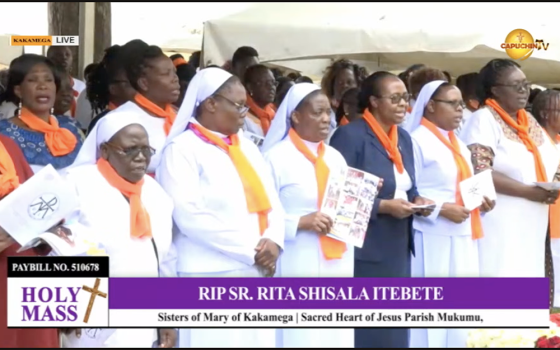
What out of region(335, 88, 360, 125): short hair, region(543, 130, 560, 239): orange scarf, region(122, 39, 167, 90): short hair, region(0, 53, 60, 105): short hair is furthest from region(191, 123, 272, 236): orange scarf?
region(543, 130, 560, 239): orange scarf

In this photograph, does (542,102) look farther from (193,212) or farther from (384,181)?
(193,212)

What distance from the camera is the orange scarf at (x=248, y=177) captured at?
4363 millimetres

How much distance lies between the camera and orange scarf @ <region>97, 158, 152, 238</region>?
389 centimetres

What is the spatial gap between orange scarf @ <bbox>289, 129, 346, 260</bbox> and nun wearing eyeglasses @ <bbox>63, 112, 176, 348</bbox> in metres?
0.98

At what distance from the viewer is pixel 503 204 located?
19.3ft

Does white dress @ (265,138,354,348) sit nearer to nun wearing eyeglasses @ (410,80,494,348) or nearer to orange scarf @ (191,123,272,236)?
orange scarf @ (191,123,272,236)

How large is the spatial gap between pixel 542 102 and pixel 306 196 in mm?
2895

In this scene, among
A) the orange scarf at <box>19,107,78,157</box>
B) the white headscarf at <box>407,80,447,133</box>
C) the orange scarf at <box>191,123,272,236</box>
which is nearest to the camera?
the orange scarf at <box>191,123,272,236</box>

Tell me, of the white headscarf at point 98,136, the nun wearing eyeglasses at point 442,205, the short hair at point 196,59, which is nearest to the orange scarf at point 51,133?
the white headscarf at point 98,136

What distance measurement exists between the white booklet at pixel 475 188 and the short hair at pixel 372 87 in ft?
2.52

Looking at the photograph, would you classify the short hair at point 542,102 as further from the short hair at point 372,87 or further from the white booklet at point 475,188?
the short hair at point 372,87

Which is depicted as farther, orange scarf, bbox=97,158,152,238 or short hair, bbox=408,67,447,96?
short hair, bbox=408,67,447,96

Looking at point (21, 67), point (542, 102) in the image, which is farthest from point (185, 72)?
point (542, 102)

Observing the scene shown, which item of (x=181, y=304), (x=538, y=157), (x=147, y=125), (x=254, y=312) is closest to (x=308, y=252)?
(x=254, y=312)
